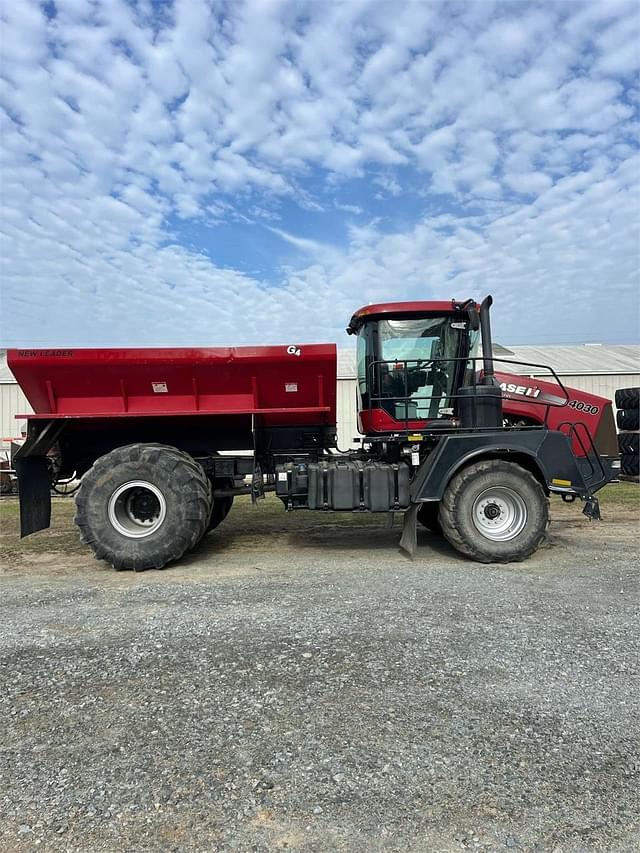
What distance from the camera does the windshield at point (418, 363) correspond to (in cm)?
696

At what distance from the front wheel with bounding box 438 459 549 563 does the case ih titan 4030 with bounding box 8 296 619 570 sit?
0.05 ft

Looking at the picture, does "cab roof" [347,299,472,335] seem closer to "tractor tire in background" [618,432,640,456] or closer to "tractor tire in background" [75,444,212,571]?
"tractor tire in background" [75,444,212,571]

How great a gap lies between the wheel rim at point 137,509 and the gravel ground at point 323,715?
3.15 ft

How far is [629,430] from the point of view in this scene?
48.3 ft

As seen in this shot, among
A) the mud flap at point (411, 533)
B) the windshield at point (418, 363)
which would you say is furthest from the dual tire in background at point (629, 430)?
the mud flap at point (411, 533)

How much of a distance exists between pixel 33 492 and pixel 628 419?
555 inches

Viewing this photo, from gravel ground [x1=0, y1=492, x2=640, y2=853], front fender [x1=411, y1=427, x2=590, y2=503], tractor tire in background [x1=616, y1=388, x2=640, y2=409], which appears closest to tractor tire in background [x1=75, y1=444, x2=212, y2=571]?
gravel ground [x1=0, y1=492, x2=640, y2=853]

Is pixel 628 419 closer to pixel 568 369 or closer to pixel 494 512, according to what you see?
pixel 568 369

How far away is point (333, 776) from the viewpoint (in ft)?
7.89

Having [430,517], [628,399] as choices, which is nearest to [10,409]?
[430,517]

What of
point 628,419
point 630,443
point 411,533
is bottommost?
point 411,533

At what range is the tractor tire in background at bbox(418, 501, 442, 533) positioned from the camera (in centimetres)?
728

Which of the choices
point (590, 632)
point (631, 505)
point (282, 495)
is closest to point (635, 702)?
point (590, 632)

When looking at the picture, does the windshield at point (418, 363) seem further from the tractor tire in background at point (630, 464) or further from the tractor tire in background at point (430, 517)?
the tractor tire in background at point (630, 464)
